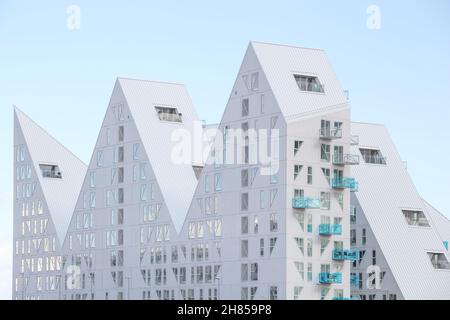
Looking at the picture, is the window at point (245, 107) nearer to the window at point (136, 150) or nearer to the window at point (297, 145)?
the window at point (297, 145)

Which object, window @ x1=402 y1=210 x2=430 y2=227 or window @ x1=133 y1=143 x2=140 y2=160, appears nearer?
window @ x1=402 y1=210 x2=430 y2=227

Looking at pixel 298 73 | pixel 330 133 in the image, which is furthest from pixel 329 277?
pixel 298 73

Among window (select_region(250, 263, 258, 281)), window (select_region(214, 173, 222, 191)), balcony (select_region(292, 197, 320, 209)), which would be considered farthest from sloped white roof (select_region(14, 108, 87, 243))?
balcony (select_region(292, 197, 320, 209))

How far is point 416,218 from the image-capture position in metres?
142

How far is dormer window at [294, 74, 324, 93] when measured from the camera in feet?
413

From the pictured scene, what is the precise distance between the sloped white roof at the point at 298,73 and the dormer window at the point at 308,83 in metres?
0.38

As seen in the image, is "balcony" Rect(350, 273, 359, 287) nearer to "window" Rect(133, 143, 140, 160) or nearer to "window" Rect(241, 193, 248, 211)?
"window" Rect(241, 193, 248, 211)

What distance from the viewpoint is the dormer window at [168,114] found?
145 m

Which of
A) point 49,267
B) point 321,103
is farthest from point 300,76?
point 49,267

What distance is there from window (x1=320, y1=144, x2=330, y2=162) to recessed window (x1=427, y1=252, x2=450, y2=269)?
21561 mm

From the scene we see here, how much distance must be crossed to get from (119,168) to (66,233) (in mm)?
16523

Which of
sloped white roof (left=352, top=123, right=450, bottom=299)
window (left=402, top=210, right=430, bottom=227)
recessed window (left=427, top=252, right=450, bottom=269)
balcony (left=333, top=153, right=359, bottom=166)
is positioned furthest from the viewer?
window (left=402, top=210, right=430, bottom=227)
